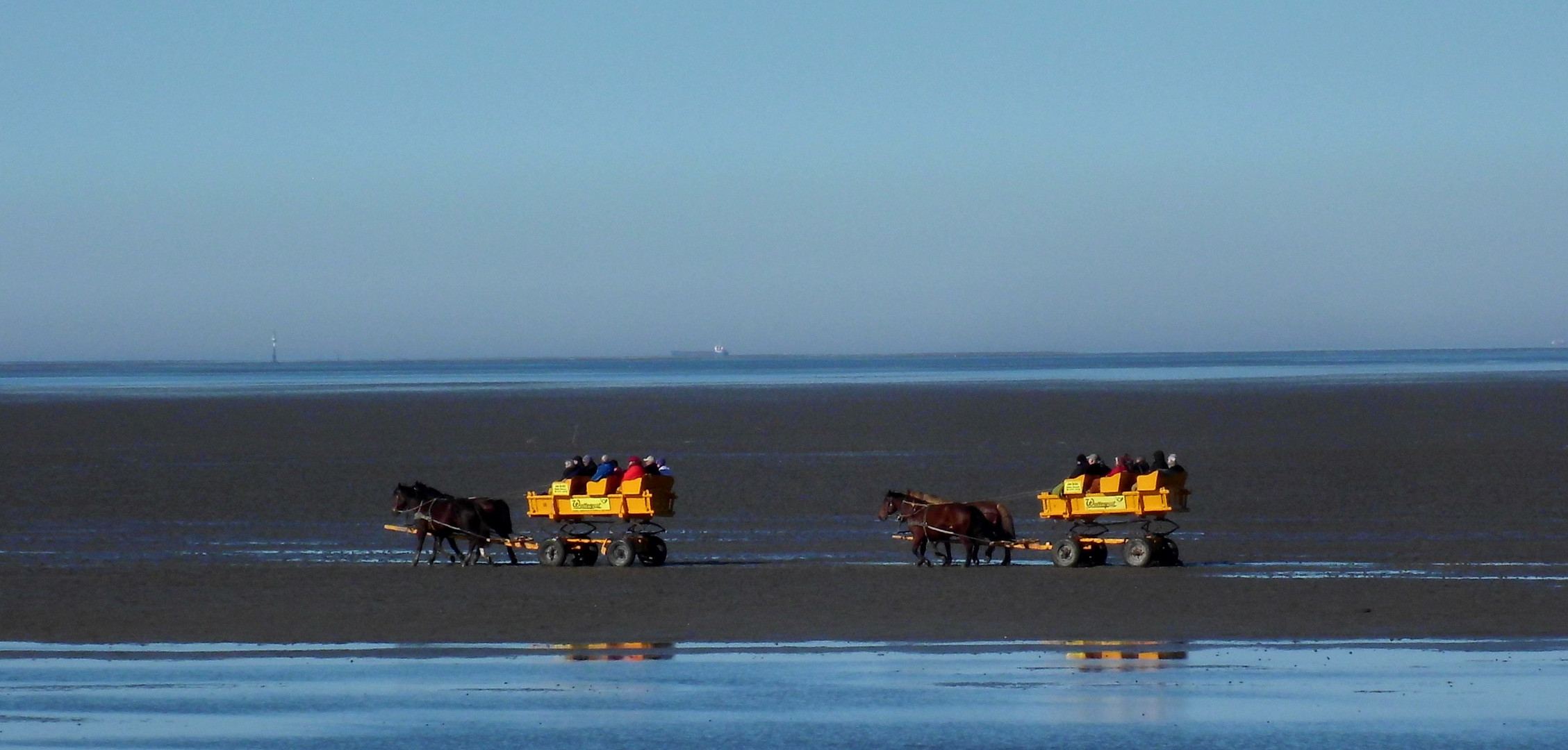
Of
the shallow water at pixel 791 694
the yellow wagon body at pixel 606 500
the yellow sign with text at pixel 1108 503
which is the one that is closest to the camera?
the shallow water at pixel 791 694

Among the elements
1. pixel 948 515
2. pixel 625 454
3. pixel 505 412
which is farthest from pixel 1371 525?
pixel 505 412

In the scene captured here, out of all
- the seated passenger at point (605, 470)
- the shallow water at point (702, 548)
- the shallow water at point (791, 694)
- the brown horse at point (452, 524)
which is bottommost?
the shallow water at point (702, 548)

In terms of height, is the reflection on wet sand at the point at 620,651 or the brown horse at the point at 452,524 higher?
the brown horse at the point at 452,524

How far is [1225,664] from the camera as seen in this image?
13.9 metres

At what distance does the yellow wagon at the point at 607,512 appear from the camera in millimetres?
21688

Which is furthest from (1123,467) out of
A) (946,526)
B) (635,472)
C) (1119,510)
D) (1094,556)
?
(635,472)

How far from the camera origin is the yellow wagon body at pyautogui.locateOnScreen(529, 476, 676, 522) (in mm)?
21969

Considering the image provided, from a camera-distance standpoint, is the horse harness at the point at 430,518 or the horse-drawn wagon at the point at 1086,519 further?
the horse harness at the point at 430,518

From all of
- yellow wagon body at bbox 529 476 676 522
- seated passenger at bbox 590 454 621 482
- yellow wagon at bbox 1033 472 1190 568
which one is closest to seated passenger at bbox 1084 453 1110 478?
yellow wagon at bbox 1033 472 1190 568

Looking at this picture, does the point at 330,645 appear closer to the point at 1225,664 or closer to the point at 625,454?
the point at 1225,664

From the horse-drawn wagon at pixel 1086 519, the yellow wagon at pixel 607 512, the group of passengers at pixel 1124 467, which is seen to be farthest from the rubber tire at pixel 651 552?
the group of passengers at pixel 1124 467

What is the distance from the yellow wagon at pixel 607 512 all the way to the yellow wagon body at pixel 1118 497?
4.17m

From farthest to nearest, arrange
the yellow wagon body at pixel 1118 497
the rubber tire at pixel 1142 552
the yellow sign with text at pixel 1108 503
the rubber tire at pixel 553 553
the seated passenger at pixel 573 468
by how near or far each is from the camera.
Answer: the seated passenger at pixel 573 468, the rubber tire at pixel 553 553, the yellow sign with text at pixel 1108 503, the yellow wagon body at pixel 1118 497, the rubber tire at pixel 1142 552

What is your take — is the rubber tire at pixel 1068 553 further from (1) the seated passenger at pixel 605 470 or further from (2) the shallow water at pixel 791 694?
(2) the shallow water at pixel 791 694
